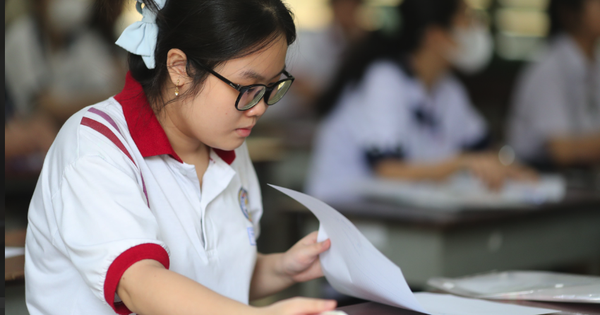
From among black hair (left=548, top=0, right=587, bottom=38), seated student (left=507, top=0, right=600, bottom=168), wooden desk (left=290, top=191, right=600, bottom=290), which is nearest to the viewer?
wooden desk (left=290, top=191, right=600, bottom=290)

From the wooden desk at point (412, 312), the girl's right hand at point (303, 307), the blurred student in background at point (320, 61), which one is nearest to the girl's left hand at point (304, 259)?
the wooden desk at point (412, 312)

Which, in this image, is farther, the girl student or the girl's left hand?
the girl's left hand

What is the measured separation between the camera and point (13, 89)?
125 inches

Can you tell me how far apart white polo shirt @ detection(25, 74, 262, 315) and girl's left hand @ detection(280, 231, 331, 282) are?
0.23 feet

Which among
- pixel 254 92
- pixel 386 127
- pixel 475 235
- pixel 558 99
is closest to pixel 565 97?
pixel 558 99

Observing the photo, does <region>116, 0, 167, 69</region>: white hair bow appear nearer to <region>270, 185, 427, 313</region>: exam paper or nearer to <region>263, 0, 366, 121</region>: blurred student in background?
<region>270, 185, 427, 313</region>: exam paper

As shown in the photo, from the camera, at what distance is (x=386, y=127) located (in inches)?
97.0

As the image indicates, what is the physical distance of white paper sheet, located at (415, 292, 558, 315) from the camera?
88cm

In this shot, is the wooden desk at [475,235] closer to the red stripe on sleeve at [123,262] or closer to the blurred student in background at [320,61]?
the red stripe on sleeve at [123,262]

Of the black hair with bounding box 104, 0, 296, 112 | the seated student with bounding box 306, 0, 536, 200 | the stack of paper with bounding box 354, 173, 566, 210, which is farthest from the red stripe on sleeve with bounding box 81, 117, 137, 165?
the seated student with bounding box 306, 0, 536, 200

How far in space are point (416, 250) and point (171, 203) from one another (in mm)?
1211

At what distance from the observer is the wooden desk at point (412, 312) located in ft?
2.94

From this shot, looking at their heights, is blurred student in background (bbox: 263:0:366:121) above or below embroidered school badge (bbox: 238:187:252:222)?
below

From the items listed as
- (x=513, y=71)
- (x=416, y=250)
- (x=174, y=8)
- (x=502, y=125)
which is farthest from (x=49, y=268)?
(x=513, y=71)
